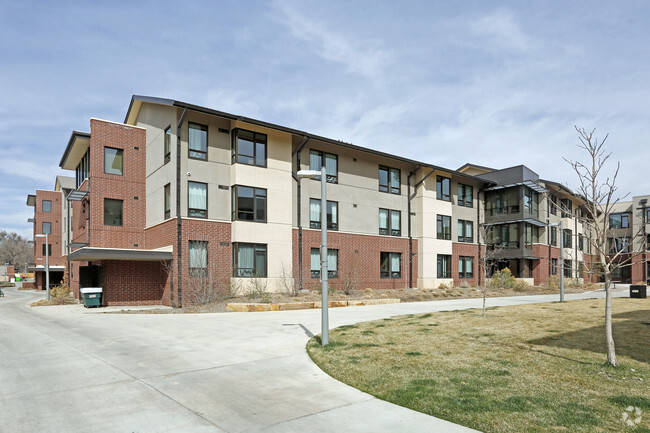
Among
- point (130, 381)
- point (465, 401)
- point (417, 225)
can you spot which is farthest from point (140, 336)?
point (417, 225)

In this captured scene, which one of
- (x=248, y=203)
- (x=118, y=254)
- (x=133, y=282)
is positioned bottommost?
(x=133, y=282)

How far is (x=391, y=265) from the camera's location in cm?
3275

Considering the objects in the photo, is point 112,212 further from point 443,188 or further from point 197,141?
point 443,188

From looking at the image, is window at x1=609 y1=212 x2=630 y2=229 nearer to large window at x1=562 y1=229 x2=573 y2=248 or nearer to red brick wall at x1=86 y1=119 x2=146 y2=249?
large window at x1=562 y1=229 x2=573 y2=248

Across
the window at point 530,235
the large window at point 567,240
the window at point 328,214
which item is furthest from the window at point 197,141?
the large window at point 567,240

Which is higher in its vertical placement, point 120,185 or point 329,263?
point 120,185

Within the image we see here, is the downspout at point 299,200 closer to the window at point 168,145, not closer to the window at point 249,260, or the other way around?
the window at point 249,260

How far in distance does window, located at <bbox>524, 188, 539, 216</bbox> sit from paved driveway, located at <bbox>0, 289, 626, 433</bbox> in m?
34.0

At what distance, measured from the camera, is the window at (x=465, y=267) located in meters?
37.6

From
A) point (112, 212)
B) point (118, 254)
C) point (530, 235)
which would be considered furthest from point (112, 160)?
point (530, 235)

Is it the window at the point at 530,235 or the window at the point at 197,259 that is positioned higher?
the window at the point at 530,235

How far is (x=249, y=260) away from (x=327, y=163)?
8875mm

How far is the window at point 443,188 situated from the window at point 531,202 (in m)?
8.71

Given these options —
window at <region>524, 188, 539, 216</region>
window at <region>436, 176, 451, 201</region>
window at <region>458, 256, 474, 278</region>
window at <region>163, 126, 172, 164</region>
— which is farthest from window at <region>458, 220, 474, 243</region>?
window at <region>163, 126, 172, 164</region>
